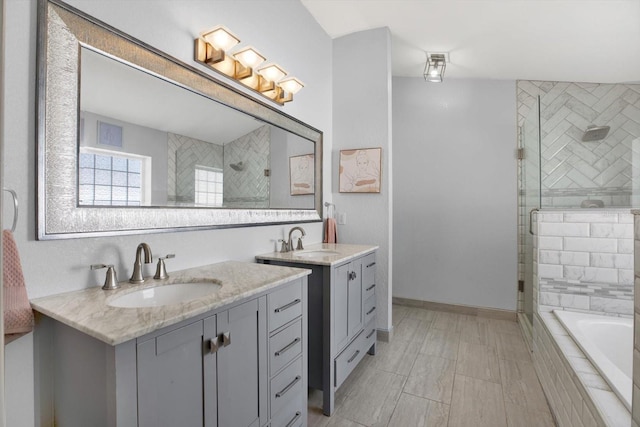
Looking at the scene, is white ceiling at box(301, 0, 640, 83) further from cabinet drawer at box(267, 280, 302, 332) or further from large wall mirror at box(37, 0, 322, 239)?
cabinet drawer at box(267, 280, 302, 332)

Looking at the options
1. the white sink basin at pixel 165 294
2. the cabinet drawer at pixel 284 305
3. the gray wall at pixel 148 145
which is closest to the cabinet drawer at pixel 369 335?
the cabinet drawer at pixel 284 305

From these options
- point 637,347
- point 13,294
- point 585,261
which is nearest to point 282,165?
point 13,294

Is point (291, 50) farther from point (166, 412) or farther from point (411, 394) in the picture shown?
point (411, 394)

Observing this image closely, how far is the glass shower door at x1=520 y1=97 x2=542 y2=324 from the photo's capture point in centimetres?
277

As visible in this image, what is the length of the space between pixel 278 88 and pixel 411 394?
224 cm

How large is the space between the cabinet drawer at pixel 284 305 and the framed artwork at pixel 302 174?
1.10 metres

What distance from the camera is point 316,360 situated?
194cm

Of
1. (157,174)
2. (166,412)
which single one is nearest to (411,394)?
(166,412)

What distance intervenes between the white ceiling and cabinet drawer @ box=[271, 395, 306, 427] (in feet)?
9.34

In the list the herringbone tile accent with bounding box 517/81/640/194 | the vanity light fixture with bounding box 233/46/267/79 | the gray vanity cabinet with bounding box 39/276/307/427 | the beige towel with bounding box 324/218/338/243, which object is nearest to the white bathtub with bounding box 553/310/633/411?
the herringbone tile accent with bounding box 517/81/640/194

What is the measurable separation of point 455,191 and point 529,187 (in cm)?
71

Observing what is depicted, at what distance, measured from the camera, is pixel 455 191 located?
3561 mm

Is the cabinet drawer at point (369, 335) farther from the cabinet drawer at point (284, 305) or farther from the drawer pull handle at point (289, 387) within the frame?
the cabinet drawer at point (284, 305)

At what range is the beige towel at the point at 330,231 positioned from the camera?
2.90m
